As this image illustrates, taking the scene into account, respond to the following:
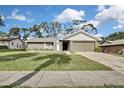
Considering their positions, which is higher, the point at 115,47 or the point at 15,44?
the point at 15,44

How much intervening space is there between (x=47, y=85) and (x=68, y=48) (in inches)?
1299

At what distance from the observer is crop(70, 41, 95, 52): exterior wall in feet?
127

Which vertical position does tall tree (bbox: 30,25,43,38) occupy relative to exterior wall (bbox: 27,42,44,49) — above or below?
above

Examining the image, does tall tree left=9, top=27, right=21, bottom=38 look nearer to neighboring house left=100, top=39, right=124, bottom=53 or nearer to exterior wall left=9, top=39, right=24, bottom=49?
exterior wall left=9, top=39, right=24, bottom=49

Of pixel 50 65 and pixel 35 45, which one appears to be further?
pixel 35 45

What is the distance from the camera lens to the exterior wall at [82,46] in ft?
127

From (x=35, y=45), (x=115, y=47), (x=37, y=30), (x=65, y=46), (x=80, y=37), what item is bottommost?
(x=115, y=47)

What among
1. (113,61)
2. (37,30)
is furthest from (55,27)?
(113,61)

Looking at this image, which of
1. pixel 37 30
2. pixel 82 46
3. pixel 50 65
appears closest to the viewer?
pixel 50 65

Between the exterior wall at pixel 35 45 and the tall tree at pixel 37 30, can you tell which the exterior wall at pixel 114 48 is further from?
the tall tree at pixel 37 30

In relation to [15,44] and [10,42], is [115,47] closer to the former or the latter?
[10,42]

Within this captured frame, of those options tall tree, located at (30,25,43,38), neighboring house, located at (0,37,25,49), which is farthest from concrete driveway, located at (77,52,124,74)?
tall tree, located at (30,25,43,38)

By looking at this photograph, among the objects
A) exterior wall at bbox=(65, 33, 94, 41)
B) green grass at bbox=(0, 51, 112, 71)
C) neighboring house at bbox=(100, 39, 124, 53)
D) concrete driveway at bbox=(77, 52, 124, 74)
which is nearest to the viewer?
green grass at bbox=(0, 51, 112, 71)

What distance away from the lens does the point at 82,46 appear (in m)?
38.8
